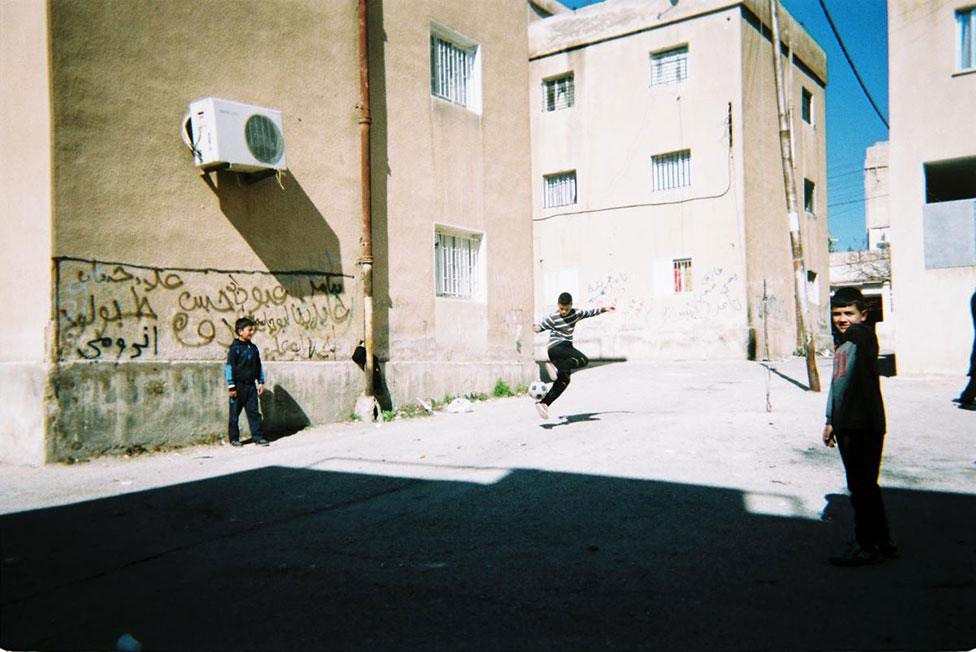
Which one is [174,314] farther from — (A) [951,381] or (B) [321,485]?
(A) [951,381]

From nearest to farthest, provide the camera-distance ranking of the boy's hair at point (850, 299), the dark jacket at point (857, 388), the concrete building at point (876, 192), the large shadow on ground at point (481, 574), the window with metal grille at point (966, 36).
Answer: the large shadow on ground at point (481, 574) < the dark jacket at point (857, 388) < the boy's hair at point (850, 299) < the window with metal grille at point (966, 36) < the concrete building at point (876, 192)

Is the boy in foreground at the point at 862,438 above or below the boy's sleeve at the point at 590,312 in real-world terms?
below

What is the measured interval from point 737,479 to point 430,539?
2.96 m

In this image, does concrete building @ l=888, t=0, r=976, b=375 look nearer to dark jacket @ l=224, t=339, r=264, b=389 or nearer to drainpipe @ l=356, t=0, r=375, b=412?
drainpipe @ l=356, t=0, r=375, b=412

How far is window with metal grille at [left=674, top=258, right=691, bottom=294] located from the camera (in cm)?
2175

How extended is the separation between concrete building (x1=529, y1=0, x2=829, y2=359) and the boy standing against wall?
14791mm

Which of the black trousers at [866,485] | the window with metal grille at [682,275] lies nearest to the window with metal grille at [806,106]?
the window with metal grille at [682,275]

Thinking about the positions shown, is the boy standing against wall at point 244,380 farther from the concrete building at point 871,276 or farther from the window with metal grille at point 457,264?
the concrete building at point 871,276

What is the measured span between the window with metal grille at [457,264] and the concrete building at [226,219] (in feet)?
0.13

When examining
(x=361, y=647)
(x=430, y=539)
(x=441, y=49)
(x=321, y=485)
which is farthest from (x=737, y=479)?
(x=441, y=49)

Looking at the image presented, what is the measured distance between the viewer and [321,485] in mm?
6953

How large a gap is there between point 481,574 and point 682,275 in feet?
60.8

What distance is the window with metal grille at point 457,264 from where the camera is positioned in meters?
12.9

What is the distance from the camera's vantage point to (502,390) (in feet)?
44.7
